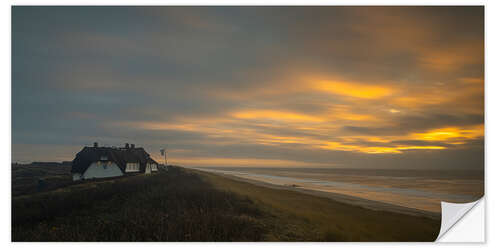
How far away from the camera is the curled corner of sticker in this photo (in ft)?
19.6

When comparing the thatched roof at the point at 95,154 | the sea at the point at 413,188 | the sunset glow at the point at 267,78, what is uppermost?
the sunset glow at the point at 267,78

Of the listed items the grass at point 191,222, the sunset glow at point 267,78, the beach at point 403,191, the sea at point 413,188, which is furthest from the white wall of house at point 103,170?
the sea at point 413,188

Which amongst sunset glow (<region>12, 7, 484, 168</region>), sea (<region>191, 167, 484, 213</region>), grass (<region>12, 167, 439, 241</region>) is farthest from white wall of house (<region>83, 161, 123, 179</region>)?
sea (<region>191, 167, 484, 213</region>)

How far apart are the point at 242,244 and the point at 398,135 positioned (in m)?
5.10

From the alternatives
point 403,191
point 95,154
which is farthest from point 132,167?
point 403,191

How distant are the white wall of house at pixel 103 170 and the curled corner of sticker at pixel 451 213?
16.0 metres

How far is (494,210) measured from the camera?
20.0 ft

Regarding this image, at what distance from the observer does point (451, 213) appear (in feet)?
19.9

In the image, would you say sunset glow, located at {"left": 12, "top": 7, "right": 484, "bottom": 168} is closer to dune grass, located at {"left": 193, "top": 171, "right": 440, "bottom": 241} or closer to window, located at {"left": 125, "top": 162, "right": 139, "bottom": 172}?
dune grass, located at {"left": 193, "top": 171, "right": 440, "bottom": 241}

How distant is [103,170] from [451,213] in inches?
704

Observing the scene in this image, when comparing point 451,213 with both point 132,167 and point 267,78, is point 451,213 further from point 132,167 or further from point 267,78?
point 132,167

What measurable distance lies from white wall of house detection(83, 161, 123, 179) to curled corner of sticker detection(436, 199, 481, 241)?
16031mm

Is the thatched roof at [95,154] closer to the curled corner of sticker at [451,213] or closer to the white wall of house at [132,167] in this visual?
the white wall of house at [132,167]

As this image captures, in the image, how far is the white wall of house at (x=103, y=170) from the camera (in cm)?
1498
